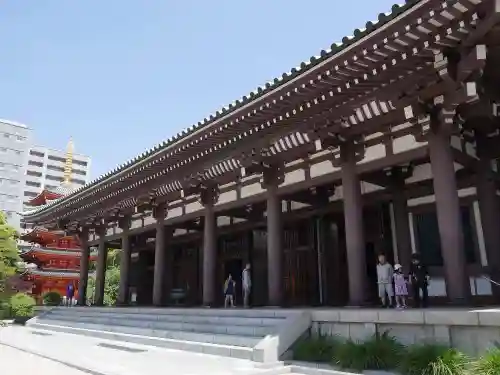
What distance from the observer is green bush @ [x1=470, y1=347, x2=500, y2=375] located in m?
5.99

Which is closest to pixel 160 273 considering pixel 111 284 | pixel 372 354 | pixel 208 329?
pixel 208 329

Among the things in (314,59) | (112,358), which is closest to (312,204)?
(314,59)

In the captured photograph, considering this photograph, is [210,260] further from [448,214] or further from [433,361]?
[433,361]

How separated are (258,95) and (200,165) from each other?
4.48 m

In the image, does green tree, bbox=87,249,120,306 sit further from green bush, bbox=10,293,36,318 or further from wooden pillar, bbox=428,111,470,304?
wooden pillar, bbox=428,111,470,304

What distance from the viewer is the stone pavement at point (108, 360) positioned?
27.1 feet

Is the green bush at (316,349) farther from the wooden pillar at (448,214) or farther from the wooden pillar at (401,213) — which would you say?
the wooden pillar at (401,213)

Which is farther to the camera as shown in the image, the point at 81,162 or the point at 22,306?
the point at 81,162

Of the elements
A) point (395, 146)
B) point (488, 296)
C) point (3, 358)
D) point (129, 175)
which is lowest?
point (3, 358)

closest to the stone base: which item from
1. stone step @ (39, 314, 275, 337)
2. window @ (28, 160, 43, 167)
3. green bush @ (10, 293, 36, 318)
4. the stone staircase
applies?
the stone staircase

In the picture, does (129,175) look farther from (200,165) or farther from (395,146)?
(395,146)

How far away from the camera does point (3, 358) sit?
11.0 metres

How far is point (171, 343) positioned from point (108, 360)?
86.3 inches

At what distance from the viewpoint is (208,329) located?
1165cm
